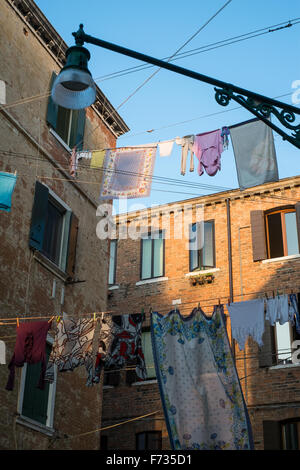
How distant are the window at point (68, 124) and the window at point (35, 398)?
17.9 ft

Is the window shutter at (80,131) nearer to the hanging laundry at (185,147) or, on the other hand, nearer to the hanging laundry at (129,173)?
the hanging laundry at (129,173)

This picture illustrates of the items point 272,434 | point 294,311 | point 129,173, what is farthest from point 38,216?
point 272,434

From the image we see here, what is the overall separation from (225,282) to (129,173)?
6.96 metres

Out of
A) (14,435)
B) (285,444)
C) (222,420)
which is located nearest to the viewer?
(222,420)

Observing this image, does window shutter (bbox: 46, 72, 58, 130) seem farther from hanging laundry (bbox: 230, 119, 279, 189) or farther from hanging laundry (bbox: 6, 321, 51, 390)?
hanging laundry (bbox: 6, 321, 51, 390)

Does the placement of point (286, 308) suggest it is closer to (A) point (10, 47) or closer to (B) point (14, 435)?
(B) point (14, 435)

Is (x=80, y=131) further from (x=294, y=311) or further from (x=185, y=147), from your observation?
(x=294, y=311)

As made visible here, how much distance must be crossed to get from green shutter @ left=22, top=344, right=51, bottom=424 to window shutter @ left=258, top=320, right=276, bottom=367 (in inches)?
271

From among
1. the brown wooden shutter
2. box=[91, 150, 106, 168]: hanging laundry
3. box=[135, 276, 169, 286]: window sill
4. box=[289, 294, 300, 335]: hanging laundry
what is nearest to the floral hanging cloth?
box=[289, 294, 300, 335]: hanging laundry

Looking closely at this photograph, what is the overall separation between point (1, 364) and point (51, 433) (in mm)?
2143

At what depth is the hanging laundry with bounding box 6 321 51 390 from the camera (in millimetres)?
11906

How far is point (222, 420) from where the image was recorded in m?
11.5

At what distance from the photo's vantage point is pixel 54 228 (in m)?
15.4

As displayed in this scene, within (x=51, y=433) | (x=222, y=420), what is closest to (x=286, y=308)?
(x=222, y=420)
